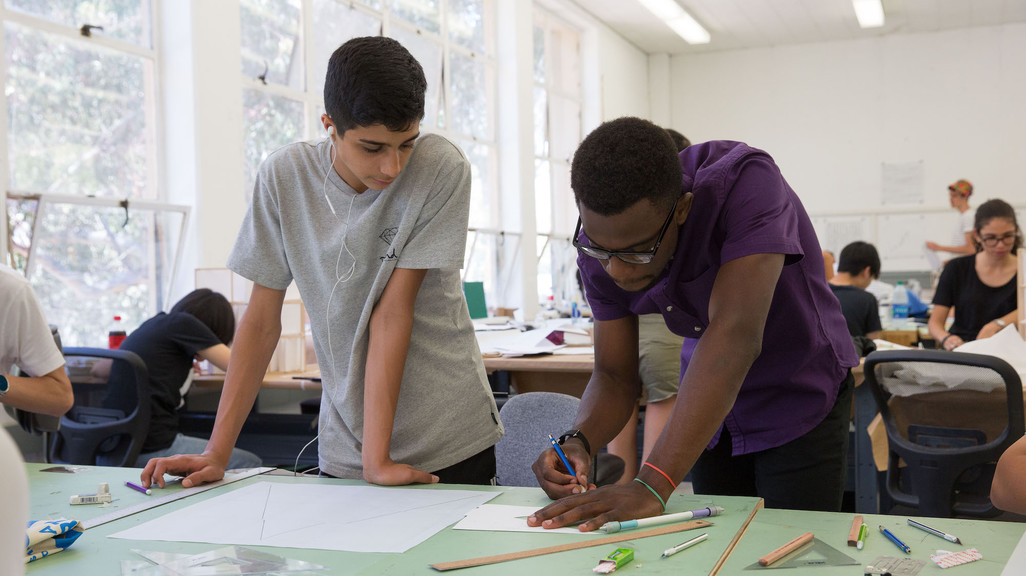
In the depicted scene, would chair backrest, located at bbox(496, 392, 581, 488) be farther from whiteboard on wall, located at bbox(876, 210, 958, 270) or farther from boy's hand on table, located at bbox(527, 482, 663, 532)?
whiteboard on wall, located at bbox(876, 210, 958, 270)

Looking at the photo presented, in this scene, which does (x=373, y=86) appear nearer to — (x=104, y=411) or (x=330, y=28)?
(x=104, y=411)

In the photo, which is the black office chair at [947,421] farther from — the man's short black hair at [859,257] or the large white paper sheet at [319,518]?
the man's short black hair at [859,257]

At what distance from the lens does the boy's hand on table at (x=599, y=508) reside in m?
1.17

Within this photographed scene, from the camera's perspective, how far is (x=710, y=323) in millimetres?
1271

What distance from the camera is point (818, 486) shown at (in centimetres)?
150

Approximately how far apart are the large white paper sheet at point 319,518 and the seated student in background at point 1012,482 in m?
0.71

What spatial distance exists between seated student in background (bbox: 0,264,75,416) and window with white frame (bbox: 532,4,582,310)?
6397 mm

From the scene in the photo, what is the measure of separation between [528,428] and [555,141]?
714 cm

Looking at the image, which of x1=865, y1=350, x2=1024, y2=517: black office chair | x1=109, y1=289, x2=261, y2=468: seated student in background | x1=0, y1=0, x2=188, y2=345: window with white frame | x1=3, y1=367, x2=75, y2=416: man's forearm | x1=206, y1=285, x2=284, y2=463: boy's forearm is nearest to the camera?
x1=206, y1=285, x2=284, y2=463: boy's forearm

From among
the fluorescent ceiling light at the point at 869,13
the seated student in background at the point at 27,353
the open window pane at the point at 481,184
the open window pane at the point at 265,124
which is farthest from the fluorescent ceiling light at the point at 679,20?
the seated student in background at the point at 27,353

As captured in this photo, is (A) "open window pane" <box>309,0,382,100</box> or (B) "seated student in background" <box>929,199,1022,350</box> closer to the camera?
(B) "seated student in background" <box>929,199,1022,350</box>

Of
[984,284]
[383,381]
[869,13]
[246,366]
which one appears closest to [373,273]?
[383,381]

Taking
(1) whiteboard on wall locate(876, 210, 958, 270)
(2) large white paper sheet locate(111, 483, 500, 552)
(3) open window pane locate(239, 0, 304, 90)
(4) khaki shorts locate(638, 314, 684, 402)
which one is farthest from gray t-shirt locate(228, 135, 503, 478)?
(1) whiteboard on wall locate(876, 210, 958, 270)

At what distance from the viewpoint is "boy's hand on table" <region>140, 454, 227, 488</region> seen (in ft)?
4.94
